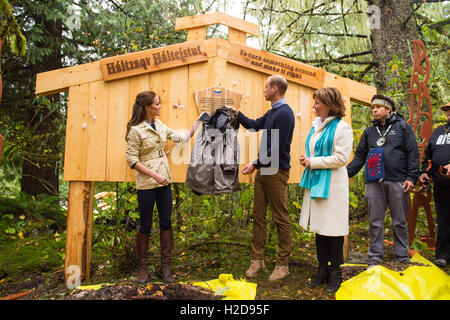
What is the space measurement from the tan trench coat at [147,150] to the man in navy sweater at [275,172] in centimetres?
86

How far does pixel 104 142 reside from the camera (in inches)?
134

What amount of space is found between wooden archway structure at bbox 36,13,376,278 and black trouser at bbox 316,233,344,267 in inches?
38.9

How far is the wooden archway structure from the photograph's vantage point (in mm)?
3359

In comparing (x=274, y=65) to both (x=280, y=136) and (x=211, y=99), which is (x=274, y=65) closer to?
(x=211, y=99)

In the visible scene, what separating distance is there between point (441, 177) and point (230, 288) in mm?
2857

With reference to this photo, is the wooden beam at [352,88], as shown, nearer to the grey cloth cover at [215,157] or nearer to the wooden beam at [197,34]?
the grey cloth cover at [215,157]

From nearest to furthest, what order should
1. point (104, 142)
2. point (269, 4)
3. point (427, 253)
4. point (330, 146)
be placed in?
point (330, 146), point (104, 142), point (427, 253), point (269, 4)

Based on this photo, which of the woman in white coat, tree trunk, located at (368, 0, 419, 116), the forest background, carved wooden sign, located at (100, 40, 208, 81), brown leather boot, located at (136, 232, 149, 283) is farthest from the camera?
tree trunk, located at (368, 0, 419, 116)

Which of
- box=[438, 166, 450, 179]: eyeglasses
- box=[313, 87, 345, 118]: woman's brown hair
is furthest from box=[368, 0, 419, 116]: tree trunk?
box=[313, 87, 345, 118]: woman's brown hair

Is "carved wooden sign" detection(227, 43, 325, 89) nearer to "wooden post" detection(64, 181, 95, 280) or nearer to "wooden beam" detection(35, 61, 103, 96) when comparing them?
"wooden beam" detection(35, 61, 103, 96)

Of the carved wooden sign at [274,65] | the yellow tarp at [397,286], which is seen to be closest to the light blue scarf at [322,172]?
the yellow tarp at [397,286]
